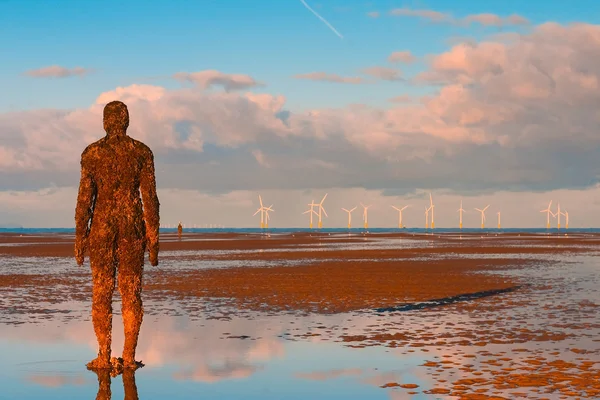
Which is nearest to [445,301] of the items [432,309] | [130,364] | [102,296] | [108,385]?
[432,309]

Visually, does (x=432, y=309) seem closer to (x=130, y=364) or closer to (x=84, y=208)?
(x=130, y=364)

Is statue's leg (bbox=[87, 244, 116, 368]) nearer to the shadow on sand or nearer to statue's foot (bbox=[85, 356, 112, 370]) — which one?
statue's foot (bbox=[85, 356, 112, 370])

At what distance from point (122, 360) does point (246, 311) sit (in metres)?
8.76

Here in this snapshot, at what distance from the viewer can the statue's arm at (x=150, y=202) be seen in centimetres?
1281

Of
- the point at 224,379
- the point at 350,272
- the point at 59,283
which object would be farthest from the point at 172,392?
the point at 350,272

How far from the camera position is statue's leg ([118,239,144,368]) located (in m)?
12.6

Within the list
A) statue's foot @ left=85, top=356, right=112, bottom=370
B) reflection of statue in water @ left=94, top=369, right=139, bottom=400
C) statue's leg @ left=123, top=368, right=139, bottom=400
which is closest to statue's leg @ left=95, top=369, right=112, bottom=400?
reflection of statue in water @ left=94, top=369, right=139, bottom=400

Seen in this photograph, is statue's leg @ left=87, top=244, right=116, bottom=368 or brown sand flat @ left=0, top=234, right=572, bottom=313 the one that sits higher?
statue's leg @ left=87, top=244, right=116, bottom=368

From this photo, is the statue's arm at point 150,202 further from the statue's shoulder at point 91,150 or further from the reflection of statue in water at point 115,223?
the statue's shoulder at point 91,150

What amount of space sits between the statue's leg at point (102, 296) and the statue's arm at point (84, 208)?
22 centimetres

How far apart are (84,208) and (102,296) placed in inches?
59.1

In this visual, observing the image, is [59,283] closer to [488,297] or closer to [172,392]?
[488,297]

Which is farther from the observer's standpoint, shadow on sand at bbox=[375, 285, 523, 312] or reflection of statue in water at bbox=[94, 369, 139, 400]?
shadow on sand at bbox=[375, 285, 523, 312]

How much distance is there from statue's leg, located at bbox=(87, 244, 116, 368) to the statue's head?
1.97m
